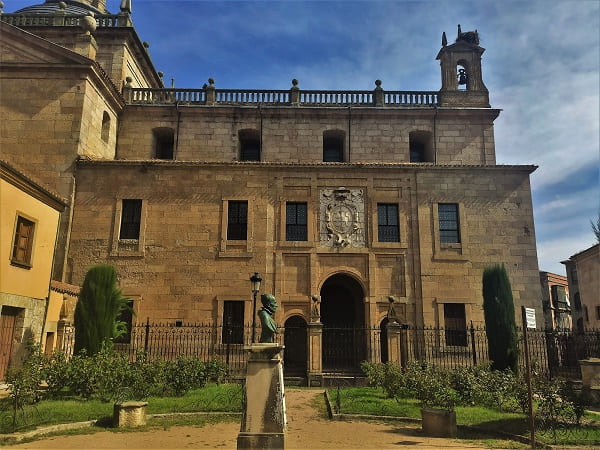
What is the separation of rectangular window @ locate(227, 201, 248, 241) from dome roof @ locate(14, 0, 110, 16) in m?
16.3

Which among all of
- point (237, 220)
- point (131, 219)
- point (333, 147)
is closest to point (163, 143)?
point (131, 219)

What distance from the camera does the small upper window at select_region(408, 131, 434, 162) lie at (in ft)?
84.7

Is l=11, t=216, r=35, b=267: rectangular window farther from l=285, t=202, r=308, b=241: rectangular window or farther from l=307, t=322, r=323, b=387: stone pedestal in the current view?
l=307, t=322, r=323, b=387: stone pedestal

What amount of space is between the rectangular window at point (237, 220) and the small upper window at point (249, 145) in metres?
5.30

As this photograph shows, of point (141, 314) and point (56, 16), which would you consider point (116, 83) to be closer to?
point (56, 16)

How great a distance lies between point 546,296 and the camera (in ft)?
158

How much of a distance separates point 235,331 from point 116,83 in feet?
50.1

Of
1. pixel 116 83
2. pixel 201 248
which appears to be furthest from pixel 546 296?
pixel 116 83

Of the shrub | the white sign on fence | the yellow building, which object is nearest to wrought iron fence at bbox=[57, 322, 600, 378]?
the yellow building

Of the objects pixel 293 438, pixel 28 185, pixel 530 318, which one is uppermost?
pixel 28 185

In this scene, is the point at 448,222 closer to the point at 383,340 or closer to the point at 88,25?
the point at 383,340

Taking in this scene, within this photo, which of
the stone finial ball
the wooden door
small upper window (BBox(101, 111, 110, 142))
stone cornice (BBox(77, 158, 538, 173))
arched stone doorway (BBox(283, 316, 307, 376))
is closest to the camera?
the wooden door

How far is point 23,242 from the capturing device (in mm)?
15578

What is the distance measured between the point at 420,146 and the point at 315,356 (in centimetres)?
1439
